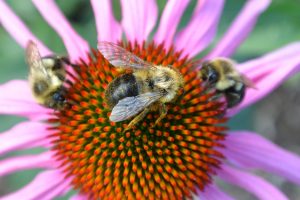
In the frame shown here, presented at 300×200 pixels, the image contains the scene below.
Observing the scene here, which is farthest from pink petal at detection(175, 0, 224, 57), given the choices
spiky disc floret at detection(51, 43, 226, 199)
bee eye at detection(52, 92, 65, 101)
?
bee eye at detection(52, 92, 65, 101)

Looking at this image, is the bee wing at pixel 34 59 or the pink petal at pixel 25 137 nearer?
the bee wing at pixel 34 59

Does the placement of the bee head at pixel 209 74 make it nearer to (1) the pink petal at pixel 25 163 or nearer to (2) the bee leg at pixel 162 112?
(2) the bee leg at pixel 162 112

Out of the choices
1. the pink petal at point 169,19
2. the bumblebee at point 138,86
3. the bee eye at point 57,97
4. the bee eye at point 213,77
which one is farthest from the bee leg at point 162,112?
the pink petal at point 169,19

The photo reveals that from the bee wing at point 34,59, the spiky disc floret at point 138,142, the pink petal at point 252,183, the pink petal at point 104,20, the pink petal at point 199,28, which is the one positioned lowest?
the pink petal at point 252,183

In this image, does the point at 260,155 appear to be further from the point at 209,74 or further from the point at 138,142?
the point at 138,142

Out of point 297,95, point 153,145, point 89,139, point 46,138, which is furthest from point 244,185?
point 297,95
